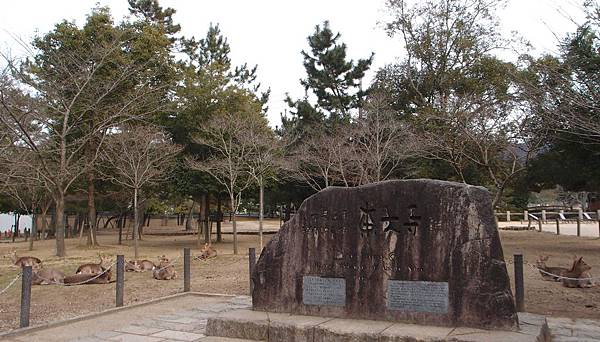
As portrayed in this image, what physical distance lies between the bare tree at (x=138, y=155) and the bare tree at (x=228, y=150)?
49.5 inches

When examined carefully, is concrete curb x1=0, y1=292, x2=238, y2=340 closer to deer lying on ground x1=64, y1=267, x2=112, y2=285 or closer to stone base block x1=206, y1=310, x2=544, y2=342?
deer lying on ground x1=64, y1=267, x2=112, y2=285

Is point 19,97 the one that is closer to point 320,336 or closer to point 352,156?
point 352,156

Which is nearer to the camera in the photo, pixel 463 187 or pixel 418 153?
pixel 463 187

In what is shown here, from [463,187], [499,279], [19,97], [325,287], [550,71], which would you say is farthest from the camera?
[19,97]

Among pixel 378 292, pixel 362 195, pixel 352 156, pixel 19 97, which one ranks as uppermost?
pixel 19 97

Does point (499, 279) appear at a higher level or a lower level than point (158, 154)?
lower

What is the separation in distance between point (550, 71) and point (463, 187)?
22.6 feet

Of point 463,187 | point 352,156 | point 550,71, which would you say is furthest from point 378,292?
point 352,156

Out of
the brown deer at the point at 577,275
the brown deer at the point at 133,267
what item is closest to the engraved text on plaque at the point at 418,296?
the brown deer at the point at 577,275

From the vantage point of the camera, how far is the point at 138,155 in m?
20.2

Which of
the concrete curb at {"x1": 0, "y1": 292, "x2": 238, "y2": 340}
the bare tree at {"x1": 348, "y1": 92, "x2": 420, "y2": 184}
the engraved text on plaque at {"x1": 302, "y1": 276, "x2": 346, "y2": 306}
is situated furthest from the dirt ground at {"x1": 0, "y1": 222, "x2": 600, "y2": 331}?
A: the bare tree at {"x1": 348, "y1": 92, "x2": 420, "y2": 184}

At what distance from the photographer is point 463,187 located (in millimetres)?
6520

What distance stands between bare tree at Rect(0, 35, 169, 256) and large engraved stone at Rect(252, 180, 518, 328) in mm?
14175

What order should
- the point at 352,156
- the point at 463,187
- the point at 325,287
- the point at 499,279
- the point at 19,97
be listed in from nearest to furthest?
the point at 499,279, the point at 463,187, the point at 325,287, the point at 19,97, the point at 352,156
